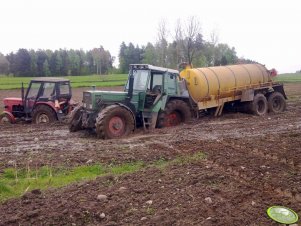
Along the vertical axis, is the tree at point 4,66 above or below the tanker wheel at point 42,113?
above

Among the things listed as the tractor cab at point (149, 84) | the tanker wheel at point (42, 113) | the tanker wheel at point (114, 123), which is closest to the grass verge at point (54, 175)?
the tanker wheel at point (114, 123)

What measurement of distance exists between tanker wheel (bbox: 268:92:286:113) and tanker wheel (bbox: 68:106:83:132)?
28.3ft

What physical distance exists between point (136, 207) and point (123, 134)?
20.4 ft

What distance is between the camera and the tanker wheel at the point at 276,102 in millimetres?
17547

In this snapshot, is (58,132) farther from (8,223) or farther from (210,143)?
(8,223)

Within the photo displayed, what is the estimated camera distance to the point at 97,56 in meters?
73.9

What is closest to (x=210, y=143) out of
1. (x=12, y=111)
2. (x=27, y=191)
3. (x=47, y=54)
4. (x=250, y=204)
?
(x=250, y=204)

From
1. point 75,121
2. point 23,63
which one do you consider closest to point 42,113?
point 75,121

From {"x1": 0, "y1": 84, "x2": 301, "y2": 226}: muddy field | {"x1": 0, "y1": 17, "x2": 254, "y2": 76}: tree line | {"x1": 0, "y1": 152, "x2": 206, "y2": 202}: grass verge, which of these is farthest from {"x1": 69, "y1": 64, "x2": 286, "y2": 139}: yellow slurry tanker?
{"x1": 0, "y1": 17, "x2": 254, "y2": 76}: tree line

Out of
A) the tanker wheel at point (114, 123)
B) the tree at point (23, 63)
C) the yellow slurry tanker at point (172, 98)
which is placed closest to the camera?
the tanker wheel at point (114, 123)

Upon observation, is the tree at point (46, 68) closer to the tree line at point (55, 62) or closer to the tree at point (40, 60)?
the tree line at point (55, 62)

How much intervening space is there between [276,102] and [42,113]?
9913 millimetres

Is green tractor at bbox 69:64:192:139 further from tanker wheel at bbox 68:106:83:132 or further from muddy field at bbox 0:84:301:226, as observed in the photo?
muddy field at bbox 0:84:301:226

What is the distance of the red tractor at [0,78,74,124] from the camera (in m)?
14.8
